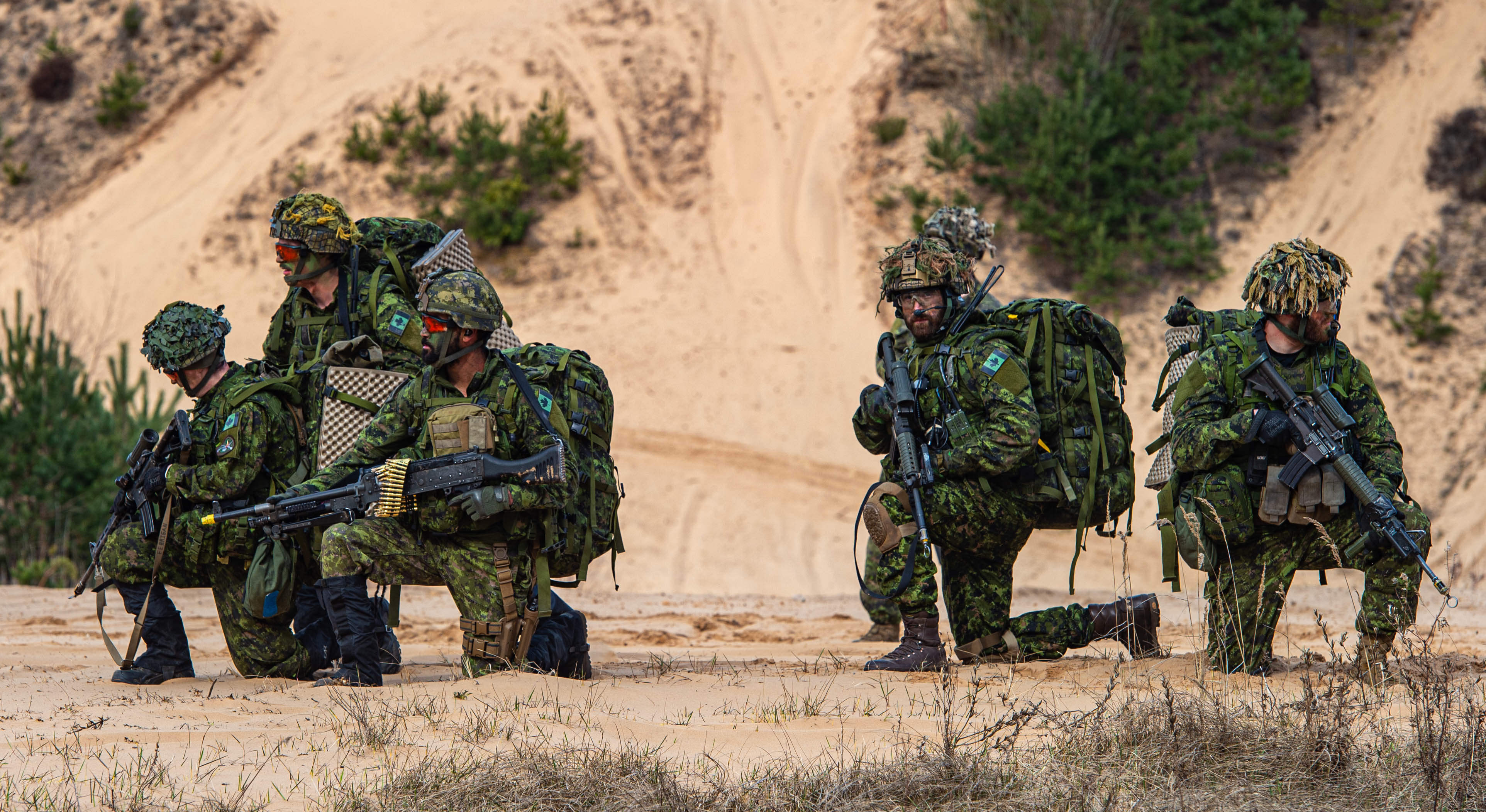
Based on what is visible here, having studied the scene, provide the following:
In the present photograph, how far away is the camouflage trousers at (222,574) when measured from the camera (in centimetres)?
598

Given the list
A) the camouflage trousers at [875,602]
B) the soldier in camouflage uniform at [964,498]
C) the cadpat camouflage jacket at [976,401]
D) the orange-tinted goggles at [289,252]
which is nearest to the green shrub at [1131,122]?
the camouflage trousers at [875,602]

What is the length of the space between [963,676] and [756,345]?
12.3 metres

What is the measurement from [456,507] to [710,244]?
1441 centimetres

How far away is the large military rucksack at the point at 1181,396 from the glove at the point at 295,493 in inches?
143

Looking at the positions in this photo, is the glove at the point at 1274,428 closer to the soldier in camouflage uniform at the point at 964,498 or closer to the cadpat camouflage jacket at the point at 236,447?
the soldier in camouflage uniform at the point at 964,498

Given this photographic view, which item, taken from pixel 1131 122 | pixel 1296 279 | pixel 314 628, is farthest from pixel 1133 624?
pixel 1131 122

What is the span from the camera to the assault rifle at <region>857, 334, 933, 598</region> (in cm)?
596

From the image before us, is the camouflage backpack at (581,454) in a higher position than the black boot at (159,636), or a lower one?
higher

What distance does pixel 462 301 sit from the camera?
5523 millimetres

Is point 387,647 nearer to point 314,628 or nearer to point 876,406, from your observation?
point 314,628

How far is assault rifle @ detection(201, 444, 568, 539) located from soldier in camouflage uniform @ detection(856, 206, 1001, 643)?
192cm

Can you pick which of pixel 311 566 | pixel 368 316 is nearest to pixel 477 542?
pixel 311 566

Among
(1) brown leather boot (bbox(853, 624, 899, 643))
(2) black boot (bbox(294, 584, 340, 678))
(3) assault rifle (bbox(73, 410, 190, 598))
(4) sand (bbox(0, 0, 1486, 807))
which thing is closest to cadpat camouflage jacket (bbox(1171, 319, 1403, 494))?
(1) brown leather boot (bbox(853, 624, 899, 643))

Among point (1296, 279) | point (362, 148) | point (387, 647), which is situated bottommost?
point (387, 647)
